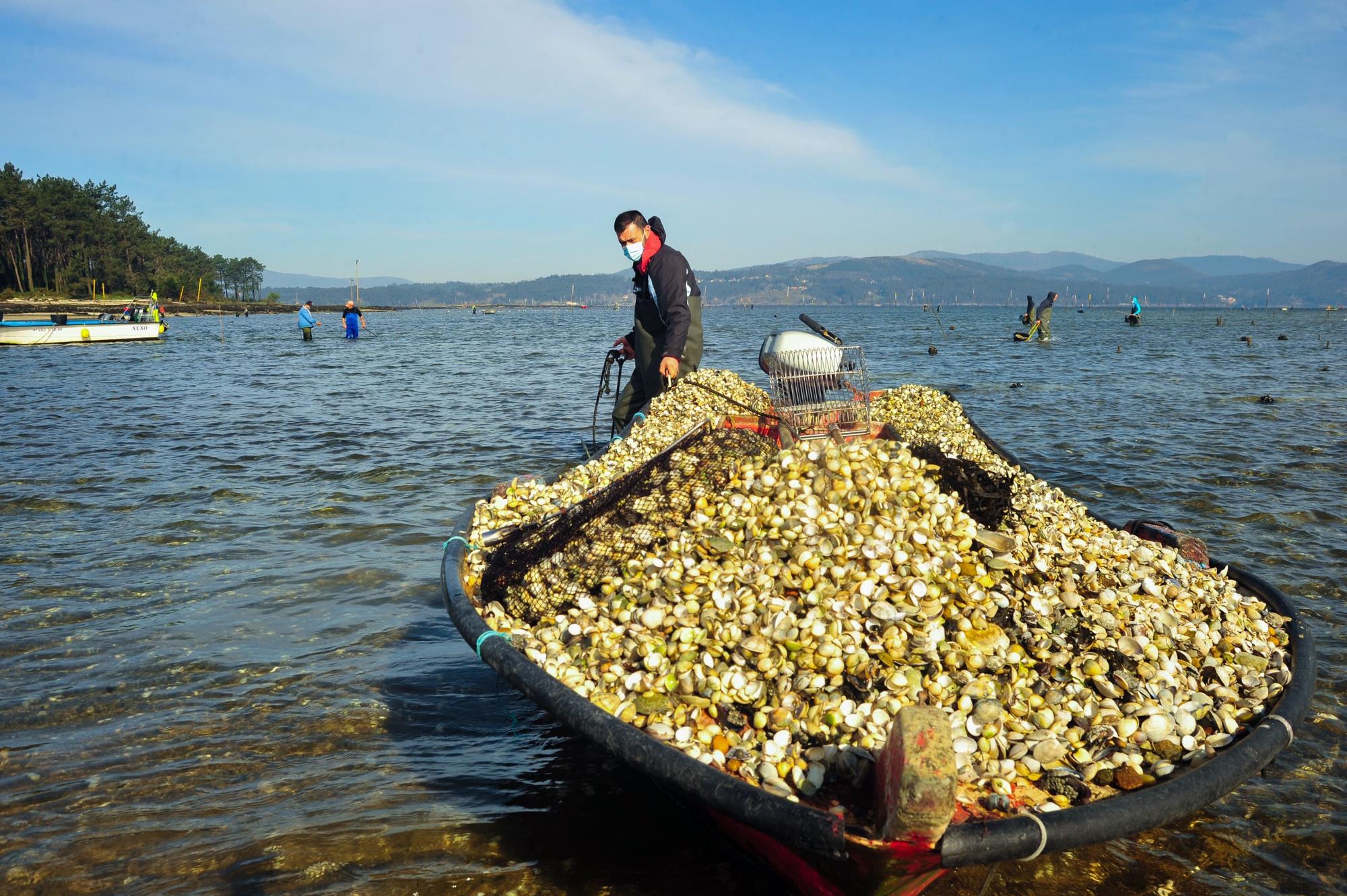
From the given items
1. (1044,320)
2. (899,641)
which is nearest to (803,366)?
(899,641)

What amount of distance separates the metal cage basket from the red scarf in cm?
210

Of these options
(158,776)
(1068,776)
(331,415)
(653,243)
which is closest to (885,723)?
(1068,776)

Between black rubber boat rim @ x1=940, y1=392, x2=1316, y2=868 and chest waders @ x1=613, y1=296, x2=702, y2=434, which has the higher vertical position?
chest waders @ x1=613, y1=296, x2=702, y2=434

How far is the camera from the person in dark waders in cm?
1011

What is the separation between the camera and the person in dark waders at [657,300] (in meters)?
10.1

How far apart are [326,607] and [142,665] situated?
161 cm

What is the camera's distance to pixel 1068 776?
366 centimetres

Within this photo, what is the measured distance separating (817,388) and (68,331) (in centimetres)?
5410

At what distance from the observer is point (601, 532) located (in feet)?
19.5

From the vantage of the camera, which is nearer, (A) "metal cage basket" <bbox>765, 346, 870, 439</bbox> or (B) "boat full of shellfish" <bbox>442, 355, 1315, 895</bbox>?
(B) "boat full of shellfish" <bbox>442, 355, 1315, 895</bbox>

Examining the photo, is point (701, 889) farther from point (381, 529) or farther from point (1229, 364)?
point (1229, 364)

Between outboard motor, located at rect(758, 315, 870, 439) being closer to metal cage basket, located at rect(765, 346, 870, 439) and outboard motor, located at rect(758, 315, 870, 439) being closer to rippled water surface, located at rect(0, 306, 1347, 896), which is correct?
metal cage basket, located at rect(765, 346, 870, 439)

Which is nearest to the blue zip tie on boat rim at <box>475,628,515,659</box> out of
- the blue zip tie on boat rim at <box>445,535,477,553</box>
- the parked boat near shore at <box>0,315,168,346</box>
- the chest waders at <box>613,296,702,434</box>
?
the blue zip tie on boat rim at <box>445,535,477,553</box>

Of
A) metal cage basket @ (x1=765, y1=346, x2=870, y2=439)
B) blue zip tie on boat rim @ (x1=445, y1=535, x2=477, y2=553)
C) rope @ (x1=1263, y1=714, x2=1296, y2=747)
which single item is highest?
metal cage basket @ (x1=765, y1=346, x2=870, y2=439)
